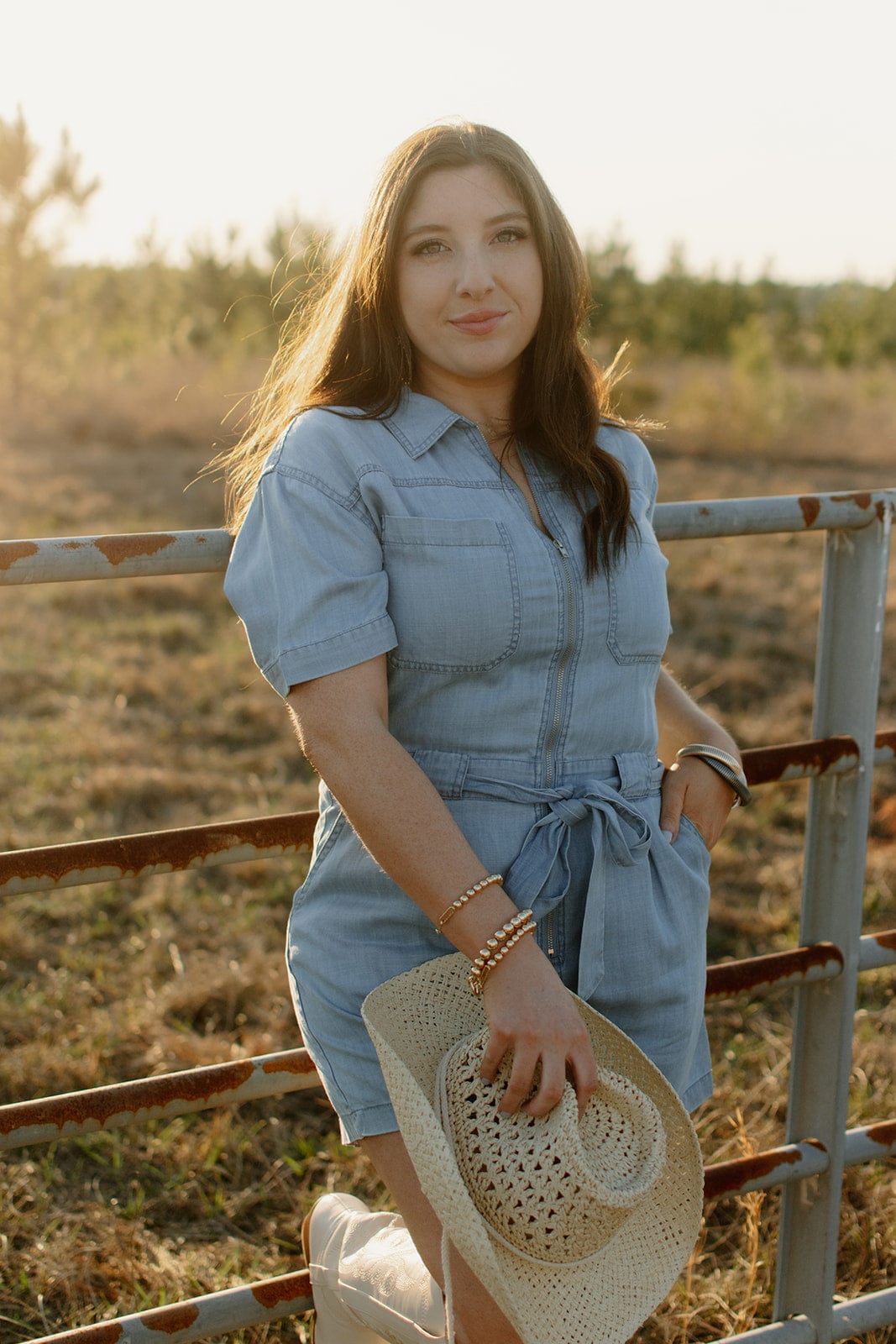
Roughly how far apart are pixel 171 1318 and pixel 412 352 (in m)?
1.28

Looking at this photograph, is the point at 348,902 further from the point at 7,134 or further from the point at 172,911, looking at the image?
the point at 7,134

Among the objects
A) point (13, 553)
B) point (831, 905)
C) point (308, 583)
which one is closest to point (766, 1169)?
point (831, 905)

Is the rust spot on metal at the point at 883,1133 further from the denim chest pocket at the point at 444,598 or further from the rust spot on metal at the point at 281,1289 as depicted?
the denim chest pocket at the point at 444,598

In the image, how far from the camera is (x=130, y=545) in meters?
1.48

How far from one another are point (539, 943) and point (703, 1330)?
3.80 ft

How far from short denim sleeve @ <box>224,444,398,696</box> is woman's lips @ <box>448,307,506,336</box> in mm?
306

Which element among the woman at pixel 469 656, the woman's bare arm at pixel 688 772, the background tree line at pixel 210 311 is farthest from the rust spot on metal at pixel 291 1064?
the background tree line at pixel 210 311

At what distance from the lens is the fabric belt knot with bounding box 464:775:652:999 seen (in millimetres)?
1514

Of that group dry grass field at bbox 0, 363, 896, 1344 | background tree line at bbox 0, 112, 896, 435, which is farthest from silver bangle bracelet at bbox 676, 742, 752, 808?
background tree line at bbox 0, 112, 896, 435

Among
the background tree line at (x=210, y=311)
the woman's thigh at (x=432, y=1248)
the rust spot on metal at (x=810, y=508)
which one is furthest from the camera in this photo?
the background tree line at (x=210, y=311)

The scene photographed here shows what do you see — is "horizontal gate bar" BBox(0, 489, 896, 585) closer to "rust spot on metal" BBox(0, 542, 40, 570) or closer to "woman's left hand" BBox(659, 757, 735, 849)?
"rust spot on metal" BBox(0, 542, 40, 570)

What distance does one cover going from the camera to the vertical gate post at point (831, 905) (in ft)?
6.50

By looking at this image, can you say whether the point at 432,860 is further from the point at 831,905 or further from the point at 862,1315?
the point at 862,1315

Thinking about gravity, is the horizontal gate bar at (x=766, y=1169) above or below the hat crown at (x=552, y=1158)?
below
